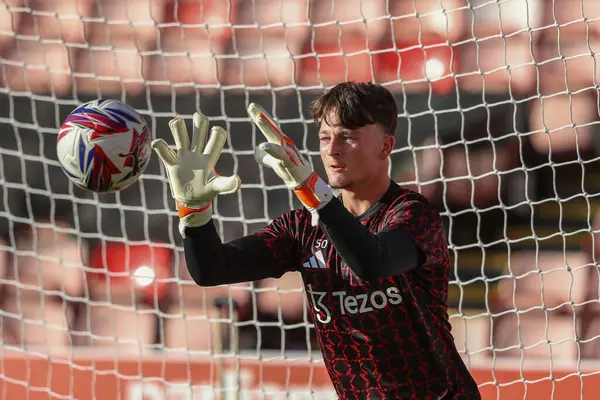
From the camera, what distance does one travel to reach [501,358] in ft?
16.8

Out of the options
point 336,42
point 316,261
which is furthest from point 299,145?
point 316,261

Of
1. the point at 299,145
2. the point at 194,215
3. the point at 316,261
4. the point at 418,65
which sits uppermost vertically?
the point at 418,65

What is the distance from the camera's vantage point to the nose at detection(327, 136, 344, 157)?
2318 millimetres

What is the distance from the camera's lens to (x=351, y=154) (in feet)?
7.61

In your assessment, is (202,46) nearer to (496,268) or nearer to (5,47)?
(5,47)

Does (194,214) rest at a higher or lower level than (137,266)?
higher

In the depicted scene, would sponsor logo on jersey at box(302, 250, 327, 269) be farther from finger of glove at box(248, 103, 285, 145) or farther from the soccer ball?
the soccer ball

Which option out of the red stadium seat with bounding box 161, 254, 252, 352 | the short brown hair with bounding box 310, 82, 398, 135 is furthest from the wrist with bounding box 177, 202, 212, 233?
the red stadium seat with bounding box 161, 254, 252, 352

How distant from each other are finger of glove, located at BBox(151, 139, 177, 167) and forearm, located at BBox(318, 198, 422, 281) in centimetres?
48

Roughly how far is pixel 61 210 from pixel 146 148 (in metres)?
3.56

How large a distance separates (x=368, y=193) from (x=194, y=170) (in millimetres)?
473

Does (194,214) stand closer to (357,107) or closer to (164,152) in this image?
(164,152)

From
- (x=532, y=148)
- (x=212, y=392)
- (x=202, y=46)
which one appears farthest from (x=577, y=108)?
(x=212, y=392)

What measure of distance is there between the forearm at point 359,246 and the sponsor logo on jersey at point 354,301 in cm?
21
